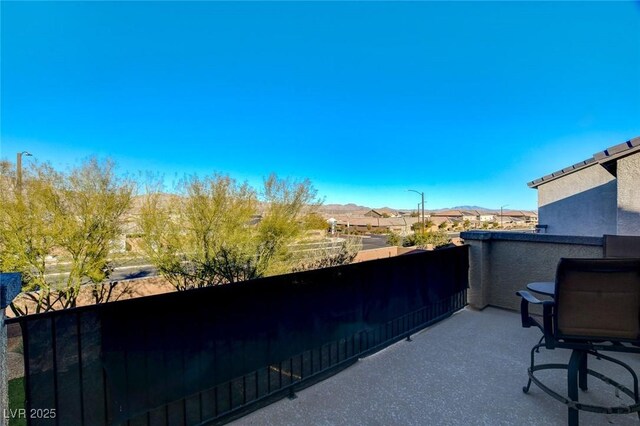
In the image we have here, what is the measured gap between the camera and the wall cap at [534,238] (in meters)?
3.33

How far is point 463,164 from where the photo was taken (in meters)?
24.4

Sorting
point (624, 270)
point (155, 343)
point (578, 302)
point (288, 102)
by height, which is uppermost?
point (288, 102)

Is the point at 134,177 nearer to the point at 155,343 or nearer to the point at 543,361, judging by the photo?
the point at 155,343

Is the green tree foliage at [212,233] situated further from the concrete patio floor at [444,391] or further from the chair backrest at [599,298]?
the chair backrest at [599,298]

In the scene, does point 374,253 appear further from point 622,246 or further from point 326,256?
point 622,246

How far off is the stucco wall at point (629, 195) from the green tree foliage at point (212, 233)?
26.7ft

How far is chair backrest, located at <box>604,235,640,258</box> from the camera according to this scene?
286cm

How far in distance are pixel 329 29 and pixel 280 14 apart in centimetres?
170

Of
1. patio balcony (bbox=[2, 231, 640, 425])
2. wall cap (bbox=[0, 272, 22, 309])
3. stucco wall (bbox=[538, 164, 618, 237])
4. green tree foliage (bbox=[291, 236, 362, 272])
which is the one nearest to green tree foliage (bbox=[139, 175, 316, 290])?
green tree foliage (bbox=[291, 236, 362, 272])

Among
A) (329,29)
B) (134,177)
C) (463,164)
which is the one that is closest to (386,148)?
(463,164)

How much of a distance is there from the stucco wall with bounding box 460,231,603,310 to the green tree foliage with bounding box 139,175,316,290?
666cm

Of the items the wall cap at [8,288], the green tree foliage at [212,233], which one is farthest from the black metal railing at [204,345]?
the green tree foliage at [212,233]

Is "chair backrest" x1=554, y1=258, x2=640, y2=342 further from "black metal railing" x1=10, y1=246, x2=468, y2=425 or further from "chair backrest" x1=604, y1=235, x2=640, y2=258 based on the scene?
"chair backrest" x1=604, y1=235, x2=640, y2=258

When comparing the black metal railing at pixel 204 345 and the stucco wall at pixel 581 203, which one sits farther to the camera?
the stucco wall at pixel 581 203
